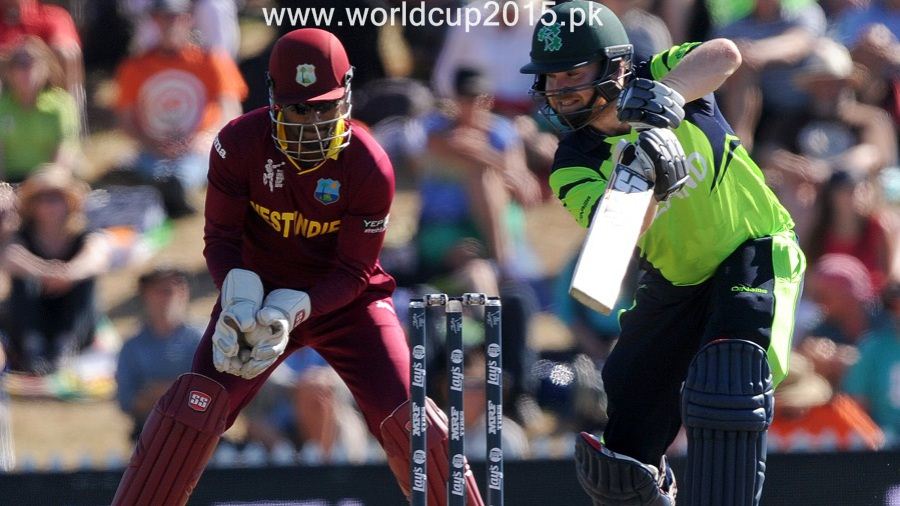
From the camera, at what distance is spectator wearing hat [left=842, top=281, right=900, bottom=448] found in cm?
573

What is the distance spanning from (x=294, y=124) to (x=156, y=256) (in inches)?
87.2

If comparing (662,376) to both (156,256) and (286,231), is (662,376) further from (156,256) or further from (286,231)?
(156,256)

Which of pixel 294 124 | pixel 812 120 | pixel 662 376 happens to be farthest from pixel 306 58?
pixel 812 120

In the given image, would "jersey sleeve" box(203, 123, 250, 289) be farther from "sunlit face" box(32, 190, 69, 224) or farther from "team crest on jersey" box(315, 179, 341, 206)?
"sunlit face" box(32, 190, 69, 224)

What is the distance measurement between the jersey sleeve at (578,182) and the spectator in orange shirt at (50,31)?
9.55 feet

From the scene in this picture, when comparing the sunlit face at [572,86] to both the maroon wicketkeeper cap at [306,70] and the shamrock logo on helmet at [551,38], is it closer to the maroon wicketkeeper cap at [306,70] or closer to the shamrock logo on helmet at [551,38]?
the shamrock logo on helmet at [551,38]

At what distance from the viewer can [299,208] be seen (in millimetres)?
4055

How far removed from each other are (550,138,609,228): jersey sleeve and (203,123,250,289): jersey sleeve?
0.90 m

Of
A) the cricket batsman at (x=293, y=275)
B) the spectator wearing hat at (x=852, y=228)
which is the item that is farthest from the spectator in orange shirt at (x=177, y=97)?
the spectator wearing hat at (x=852, y=228)

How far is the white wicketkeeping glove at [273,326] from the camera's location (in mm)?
3826

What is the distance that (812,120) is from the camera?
20.0ft

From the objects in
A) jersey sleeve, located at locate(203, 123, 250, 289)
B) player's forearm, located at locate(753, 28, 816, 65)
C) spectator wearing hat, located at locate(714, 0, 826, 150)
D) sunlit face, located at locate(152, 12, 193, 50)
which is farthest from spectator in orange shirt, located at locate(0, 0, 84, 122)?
player's forearm, located at locate(753, 28, 816, 65)

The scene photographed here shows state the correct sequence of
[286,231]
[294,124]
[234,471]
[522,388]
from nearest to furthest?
[294,124] → [286,231] → [234,471] → [522,388]

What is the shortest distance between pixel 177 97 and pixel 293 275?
7.14ft
